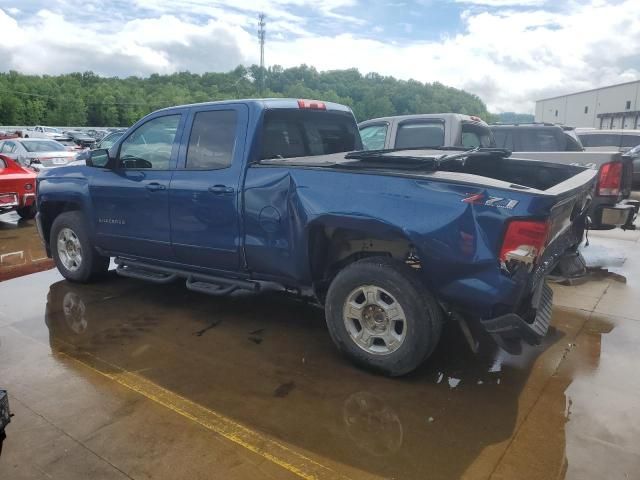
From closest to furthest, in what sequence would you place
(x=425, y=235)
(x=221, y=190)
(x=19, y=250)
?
(x=425, y=235) → (x=221, y=190) → (x=19, y=250)

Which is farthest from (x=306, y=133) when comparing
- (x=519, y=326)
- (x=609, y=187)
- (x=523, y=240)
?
(x=609, y=187)

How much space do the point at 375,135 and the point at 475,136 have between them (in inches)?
55.6

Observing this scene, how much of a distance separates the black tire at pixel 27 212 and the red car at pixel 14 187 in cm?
10

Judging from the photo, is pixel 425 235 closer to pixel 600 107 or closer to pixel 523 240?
pixel 523 240

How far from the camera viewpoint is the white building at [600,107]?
5669 cm

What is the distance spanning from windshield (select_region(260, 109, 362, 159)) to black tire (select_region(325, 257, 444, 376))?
132cm

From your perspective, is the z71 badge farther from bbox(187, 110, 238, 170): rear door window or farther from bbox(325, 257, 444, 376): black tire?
bbox(187, 110, 238, 170): rear door window

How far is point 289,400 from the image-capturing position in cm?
330

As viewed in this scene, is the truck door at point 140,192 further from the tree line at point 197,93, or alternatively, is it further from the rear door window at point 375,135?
the tree line at point 197,93

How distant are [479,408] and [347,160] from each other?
1970 mm

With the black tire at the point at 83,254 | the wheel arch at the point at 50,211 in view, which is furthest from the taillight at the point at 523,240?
the wheel arch at the point at 50,211

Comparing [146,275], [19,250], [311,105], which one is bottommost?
[19,250]

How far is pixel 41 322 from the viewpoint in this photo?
4.71 m

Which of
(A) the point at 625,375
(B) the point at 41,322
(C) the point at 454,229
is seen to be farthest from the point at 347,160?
(B) the point at 41,322
